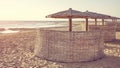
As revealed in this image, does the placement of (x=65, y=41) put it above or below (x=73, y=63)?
above

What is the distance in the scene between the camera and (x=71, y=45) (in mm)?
7395

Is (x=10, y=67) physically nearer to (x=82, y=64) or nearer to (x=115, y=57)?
(x=82, y=64)

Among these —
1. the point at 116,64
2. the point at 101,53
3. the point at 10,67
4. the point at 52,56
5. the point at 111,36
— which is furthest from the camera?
the point at 111,36

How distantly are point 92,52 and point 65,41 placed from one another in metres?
1.26

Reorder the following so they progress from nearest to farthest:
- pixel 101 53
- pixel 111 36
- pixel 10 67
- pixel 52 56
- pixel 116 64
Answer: pixel 10 67, pixel 116 64, pixel 52 56, pixel 101 53, pixel 111 36

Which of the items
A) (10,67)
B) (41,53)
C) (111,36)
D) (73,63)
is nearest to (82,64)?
(73,63)

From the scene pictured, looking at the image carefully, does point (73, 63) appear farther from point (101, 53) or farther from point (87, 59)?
point (101, 53)

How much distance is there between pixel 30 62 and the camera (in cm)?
746

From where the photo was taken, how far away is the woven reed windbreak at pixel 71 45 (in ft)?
24.3

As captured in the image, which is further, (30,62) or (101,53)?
(101,53)

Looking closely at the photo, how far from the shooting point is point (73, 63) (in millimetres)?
7305

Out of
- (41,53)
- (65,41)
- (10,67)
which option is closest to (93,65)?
(65,41)

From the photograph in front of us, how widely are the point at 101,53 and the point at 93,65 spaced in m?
1.37

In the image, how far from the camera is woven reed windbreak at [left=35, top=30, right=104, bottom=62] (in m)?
7.40
